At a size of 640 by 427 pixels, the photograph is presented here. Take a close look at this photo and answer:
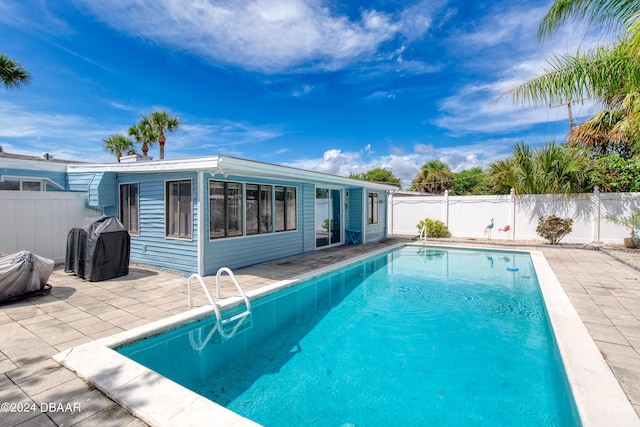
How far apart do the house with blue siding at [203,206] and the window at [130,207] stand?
0.08ft

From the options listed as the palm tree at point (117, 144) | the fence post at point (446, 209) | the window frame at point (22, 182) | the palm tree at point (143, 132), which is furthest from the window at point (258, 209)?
the palm tree at point (117, 144)

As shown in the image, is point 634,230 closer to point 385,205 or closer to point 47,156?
point 385,205

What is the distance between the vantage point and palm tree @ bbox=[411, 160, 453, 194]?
28.0 metres

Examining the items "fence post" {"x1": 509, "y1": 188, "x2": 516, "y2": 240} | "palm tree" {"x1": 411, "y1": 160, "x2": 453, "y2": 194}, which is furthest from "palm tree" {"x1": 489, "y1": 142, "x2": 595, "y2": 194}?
"palm tree" {"x1": 411, "y1": 160, "x2": 453, "y2": 194}

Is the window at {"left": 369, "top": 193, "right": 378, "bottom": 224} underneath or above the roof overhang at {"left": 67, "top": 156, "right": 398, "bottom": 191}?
underneath

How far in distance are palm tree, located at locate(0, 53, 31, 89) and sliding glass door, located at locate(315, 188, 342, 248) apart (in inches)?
444

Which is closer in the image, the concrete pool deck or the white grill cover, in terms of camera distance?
the concrete pool deck

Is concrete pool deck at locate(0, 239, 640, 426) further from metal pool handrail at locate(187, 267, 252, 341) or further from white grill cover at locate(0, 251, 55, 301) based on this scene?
metal pool handrail at locate(187, 267, 252, 341)

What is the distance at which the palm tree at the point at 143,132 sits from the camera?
729 inches

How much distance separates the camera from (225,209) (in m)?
7.22

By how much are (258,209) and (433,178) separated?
23.8 m

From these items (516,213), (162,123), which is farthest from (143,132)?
(516,213)

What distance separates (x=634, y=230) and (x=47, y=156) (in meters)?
20.0

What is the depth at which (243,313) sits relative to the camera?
16.3 ft
